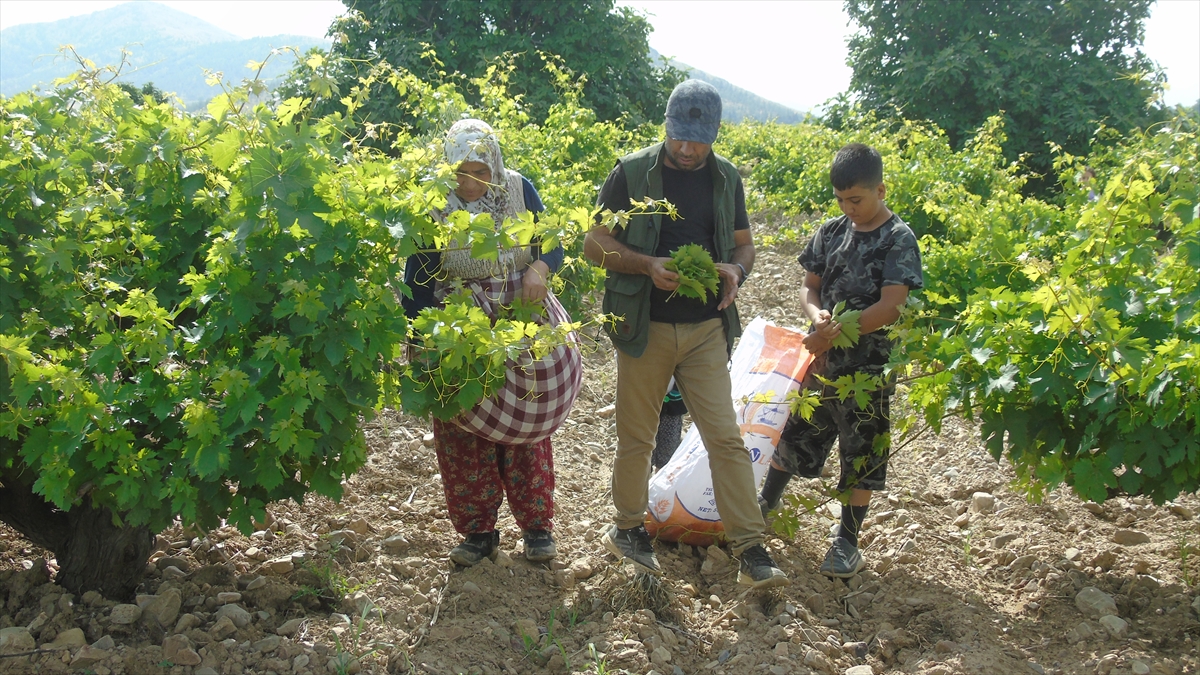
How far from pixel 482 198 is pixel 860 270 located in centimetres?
135

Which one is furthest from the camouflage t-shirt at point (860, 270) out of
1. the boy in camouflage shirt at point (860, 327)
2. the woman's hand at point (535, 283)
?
the woman's hand at point (535, 283)

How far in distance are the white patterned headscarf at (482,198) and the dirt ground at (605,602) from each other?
42.0 inches

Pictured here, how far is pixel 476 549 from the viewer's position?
3354mm

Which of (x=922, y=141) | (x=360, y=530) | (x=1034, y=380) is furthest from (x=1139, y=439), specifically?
(x=922, y=141)

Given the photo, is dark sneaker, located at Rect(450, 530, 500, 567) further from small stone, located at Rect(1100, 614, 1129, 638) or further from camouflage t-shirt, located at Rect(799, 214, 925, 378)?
small stone, located at Rect(1100, 614, 1129, 638)

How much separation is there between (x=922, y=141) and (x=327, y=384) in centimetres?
943

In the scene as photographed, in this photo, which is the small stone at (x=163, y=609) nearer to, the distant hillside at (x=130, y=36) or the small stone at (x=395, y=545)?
the small stone at (x=395, y=545)

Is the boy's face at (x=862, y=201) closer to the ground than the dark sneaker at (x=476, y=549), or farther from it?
farther from it

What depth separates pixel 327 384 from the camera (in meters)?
2.39

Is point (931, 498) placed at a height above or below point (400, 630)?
above

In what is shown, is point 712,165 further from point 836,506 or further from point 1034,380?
point 836,506

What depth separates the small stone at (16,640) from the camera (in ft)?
7.98

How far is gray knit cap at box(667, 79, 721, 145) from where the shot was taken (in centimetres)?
308

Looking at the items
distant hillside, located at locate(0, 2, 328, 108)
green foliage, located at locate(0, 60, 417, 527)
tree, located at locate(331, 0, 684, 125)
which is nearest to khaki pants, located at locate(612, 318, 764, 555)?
green foliage, located at locate(0, 60, 417, 527)
